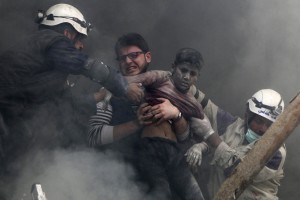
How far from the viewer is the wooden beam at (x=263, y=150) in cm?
672

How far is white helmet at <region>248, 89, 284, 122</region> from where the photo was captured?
8766mm

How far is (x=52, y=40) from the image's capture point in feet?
23.5

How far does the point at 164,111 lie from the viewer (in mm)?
8000

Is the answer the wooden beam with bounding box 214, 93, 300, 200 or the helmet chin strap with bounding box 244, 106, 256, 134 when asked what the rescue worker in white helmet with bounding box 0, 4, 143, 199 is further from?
the helmet chin strap with bounding box 244, 106, 256, 134

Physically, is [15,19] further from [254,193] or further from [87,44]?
[254,193]

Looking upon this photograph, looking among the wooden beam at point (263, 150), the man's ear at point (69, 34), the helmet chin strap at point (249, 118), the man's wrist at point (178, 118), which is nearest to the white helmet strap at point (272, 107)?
the helmet chin strap at point (249, 118)

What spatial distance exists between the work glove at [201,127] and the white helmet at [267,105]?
2.46ft

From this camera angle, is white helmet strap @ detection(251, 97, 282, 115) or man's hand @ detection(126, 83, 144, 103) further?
white helmet strap @ detection(251, 97, 282, 115)

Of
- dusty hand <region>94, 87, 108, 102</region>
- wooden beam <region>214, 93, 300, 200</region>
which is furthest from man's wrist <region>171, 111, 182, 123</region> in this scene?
wooden beam <region>214, 93, 300, 200</region>

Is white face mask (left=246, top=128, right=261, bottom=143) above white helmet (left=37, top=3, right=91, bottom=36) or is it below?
below

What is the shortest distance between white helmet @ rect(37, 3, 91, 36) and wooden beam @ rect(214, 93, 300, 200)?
2.71 metres

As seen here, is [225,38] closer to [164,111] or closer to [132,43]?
[132,43]

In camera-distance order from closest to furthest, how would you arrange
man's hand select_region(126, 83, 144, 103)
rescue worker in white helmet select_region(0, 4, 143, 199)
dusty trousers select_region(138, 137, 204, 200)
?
rescue worker in white helmet select_region(0, 4, 143, 199)
man's hand select_region(126, 83, 144, 103)
dusty trousers select_region(138, 137, 204, 200)

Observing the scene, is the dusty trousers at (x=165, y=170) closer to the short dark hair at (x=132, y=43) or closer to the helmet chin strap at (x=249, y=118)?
the helmet chin strap at (x=249, y=118)
